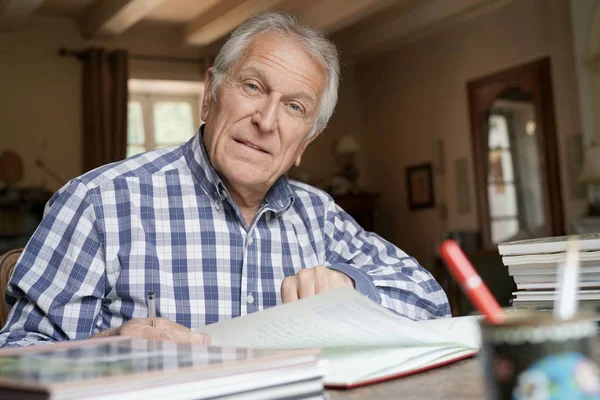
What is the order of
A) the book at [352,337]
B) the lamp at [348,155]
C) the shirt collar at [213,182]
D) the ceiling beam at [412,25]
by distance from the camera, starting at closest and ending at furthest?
the book at [352,337] → the shirt collar at [213,182] → the ceiling beam at [412,25] → the lamp at [348,155]

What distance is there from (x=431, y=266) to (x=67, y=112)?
3.77 m

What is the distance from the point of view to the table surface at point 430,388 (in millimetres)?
658

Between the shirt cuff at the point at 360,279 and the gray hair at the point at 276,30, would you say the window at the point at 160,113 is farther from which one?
the shirt cuff at the point at 360,279

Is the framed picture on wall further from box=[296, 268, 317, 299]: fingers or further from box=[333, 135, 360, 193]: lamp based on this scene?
box=[296, 268, 317, 299]: fingers

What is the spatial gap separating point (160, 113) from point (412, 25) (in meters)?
2.66

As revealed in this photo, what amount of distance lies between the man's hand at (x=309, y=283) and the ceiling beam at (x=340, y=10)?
5.27 meters

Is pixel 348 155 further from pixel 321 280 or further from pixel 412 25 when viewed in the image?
pixel 321 280

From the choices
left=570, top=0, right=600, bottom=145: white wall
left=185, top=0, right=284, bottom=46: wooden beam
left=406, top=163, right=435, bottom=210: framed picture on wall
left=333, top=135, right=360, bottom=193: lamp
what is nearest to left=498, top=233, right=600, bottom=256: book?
left=570, top=0, right=600, bottom=145: white wall

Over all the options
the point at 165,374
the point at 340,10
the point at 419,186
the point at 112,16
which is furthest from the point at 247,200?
the point at 419,186

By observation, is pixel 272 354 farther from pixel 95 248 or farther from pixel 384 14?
pixel 384 14

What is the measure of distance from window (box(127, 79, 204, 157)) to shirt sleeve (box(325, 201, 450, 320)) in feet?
19.7

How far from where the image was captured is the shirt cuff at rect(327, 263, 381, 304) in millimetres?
1249

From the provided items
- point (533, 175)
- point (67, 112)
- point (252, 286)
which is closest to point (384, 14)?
point (533, 175)

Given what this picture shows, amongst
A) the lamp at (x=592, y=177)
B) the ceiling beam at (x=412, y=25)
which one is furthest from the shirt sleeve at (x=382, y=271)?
the ceiling beam at (x=412, y=25)
